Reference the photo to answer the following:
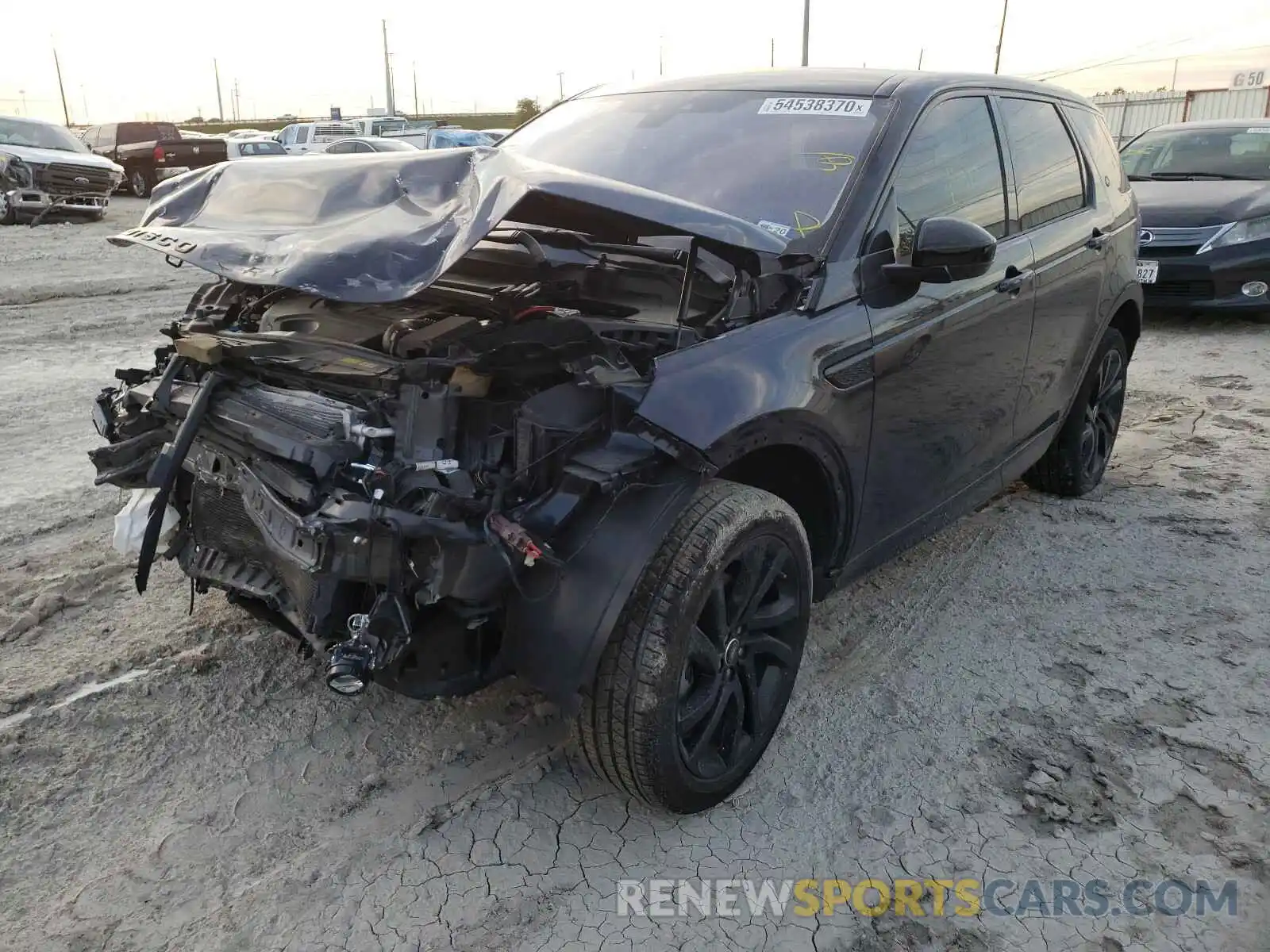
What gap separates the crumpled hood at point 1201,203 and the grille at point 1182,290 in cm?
50

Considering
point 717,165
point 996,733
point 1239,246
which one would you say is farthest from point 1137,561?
point 1239,246

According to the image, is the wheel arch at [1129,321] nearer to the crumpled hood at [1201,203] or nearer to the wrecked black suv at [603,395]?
the wrecked black suv at [603,395]

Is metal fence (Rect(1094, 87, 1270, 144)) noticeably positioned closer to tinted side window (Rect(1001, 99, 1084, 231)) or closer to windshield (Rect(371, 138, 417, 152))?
windshield (Rect(371, 138, 417, 152))

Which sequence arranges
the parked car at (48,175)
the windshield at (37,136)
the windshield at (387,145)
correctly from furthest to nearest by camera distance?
the windshield at (387,145)
the windshield at (37,136)
the parked car at (48,175)

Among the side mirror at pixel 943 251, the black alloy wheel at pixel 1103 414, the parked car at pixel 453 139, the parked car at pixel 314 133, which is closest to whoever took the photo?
the side mirror at pixel 943 251

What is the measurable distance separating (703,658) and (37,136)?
18.5 meters

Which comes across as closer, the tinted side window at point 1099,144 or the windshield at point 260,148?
the tinted side window at point 1099,144

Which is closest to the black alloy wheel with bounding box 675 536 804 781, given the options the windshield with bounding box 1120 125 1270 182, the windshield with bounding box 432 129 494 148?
the windshield with bounding box 1120 125 1270 182

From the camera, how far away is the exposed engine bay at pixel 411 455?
7.38ft

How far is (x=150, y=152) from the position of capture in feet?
79.1

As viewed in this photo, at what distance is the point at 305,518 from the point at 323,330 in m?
0.81

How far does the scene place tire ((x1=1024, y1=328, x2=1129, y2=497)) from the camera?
482 cm

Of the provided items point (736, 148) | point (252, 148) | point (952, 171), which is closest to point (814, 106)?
point (736, 148)

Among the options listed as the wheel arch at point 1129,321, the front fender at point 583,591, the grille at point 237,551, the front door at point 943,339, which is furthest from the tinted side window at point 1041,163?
the grille at point 237,551
